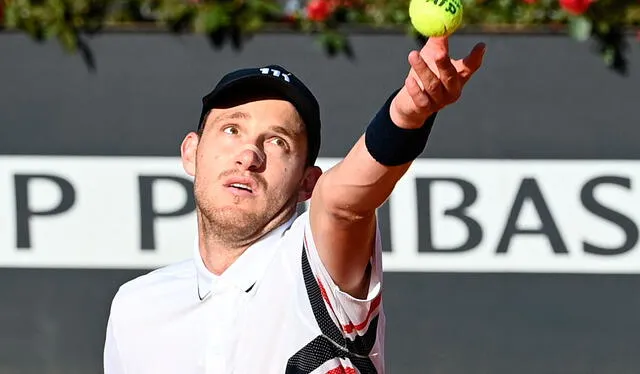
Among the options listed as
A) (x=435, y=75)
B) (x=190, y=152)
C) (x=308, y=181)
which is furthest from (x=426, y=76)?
(x=190, y=152)

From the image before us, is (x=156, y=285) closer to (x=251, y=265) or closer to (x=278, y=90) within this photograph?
(x=251, y=265)

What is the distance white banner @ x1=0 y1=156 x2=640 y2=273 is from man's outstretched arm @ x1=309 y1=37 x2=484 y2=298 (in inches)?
131

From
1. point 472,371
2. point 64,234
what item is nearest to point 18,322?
point 64,234

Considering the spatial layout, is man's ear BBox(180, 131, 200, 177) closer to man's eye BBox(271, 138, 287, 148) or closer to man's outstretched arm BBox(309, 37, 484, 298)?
man's eye BBox(271, 138, 287, 148)

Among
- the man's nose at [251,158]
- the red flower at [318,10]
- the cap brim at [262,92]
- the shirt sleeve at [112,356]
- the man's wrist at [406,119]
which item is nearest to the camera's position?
the man's wrist at [406,119]

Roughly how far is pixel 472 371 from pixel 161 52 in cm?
206

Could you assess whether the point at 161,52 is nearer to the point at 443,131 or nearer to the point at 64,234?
the point at 64,234

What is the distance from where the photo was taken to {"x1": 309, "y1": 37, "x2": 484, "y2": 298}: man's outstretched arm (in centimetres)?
211

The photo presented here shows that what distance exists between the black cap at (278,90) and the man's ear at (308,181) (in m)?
0.02

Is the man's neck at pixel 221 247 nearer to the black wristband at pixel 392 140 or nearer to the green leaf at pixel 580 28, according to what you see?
the black wristband at pixel 392 140

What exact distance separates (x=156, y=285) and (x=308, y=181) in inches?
18.8

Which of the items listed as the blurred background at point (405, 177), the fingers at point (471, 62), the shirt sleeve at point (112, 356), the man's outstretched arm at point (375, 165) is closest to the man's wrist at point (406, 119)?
the man's outstretched arm at point (375, 165)

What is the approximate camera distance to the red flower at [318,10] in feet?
19.2

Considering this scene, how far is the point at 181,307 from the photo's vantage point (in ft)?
9.42
